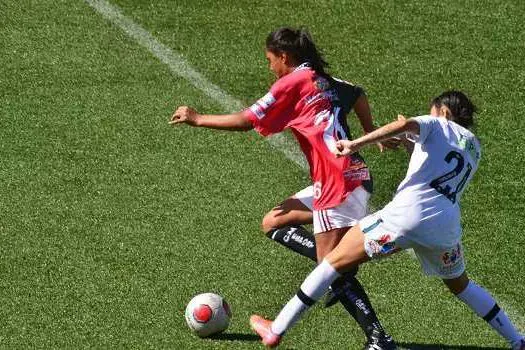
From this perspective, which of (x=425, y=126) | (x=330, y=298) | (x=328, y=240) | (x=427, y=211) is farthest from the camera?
(x=330, y=298)

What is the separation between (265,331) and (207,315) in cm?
45

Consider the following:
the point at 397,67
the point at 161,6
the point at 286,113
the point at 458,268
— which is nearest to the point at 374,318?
the point at 458,268

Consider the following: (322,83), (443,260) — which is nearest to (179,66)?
(322,83)

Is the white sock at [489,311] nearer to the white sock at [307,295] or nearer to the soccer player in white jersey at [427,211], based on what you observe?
the soccer player in white jersey at [427,211]

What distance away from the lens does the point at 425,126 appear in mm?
8633

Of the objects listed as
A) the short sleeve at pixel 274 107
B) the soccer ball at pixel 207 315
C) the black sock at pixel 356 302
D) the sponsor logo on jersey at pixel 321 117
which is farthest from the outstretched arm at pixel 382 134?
the soccer ball at pixel 207 315

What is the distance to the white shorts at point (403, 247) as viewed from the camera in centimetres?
895

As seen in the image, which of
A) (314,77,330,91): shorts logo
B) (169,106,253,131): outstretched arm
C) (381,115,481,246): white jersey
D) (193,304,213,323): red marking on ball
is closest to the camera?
(381,115,481,246): white jersey

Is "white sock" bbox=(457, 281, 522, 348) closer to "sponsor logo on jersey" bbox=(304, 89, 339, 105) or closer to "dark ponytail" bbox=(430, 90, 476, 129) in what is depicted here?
"dark ponytail" bbox=(430, 90, 476, 129)

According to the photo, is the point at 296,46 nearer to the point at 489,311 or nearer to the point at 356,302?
the point at 356,302

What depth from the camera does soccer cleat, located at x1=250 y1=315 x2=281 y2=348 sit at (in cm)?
930

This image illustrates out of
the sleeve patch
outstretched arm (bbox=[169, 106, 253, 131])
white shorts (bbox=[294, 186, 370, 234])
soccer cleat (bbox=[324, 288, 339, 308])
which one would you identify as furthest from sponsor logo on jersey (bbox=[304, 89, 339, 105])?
soccer cleat (bbox=[324, 288, 339, 308])

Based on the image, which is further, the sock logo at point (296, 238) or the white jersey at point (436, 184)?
the sock logo at point (296, 238)

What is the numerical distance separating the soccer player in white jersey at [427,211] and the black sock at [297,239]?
757 mm
